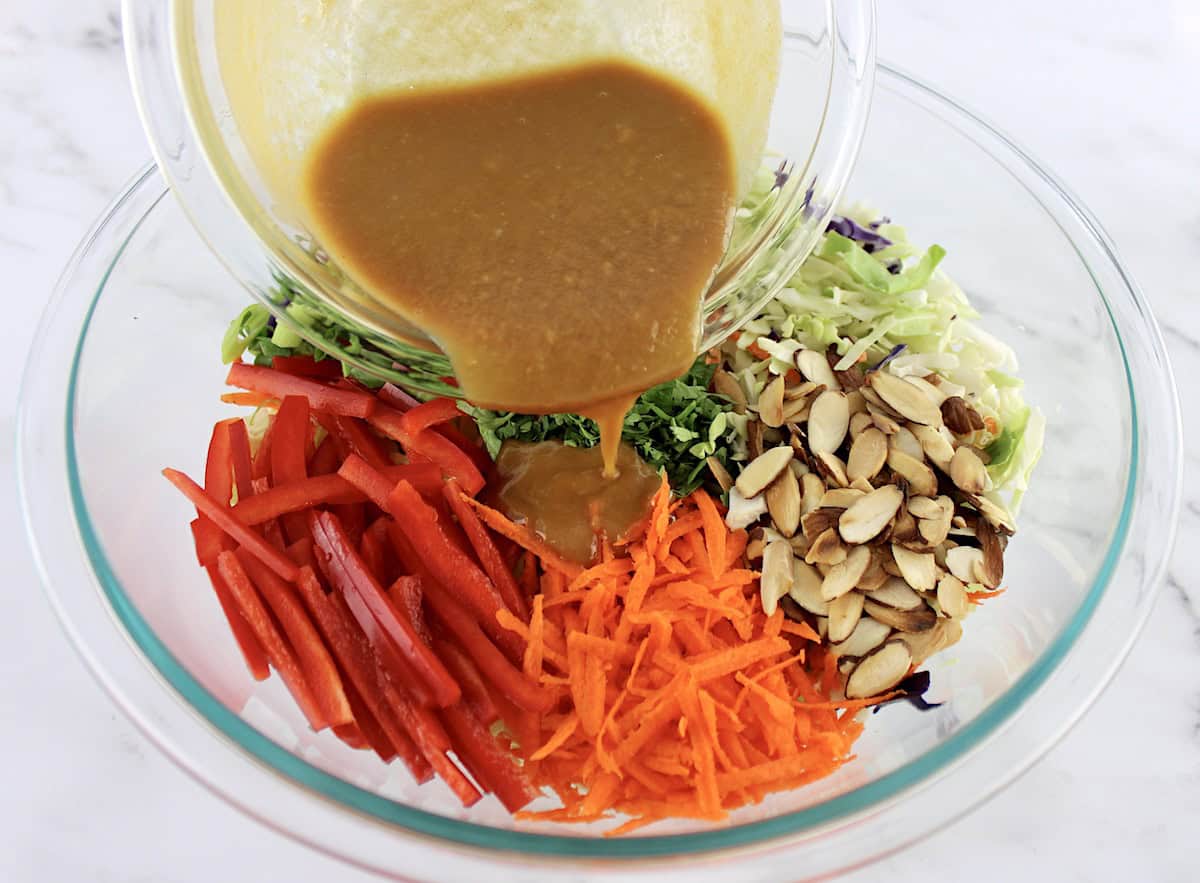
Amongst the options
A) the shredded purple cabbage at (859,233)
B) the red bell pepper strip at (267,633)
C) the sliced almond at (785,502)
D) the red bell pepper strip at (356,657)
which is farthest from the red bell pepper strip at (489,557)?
the shredded purple cabbage at (859,233)

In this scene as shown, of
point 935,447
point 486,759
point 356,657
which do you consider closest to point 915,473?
point 935,447

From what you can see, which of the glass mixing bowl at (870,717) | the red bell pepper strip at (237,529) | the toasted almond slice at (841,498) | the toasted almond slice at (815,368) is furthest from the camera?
the toasted almond slice at (815,368)

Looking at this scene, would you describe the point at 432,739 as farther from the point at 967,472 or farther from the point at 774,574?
the point at 967,472

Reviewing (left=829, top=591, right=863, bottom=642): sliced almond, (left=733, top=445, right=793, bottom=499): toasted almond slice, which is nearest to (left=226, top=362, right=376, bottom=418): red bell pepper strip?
(left=733, top=445, right=793, bottom=499): toasted almond slice

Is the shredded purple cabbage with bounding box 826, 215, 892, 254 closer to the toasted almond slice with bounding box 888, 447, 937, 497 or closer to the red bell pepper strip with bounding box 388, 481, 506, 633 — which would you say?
the toasted almond slice with bounding box 888, 447, 937, 497

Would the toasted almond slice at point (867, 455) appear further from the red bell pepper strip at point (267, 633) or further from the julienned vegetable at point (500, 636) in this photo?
the red bell pepper strip at point (267, 633)
